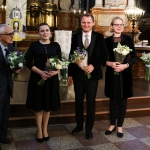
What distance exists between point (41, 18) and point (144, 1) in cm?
636

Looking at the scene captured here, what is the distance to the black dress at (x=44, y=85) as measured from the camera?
A: 3.46m

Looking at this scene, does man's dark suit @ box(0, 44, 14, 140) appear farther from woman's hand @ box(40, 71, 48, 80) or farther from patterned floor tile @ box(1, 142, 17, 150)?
woman's hand @ box(40, 71, 48, 80)

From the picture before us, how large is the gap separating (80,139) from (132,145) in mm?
705

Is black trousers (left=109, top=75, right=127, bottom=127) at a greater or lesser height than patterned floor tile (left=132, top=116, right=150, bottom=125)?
greater

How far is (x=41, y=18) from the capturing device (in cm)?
1259

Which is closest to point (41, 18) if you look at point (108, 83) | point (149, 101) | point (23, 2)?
point (23, 2)

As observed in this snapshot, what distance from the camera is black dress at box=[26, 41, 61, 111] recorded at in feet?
11.4

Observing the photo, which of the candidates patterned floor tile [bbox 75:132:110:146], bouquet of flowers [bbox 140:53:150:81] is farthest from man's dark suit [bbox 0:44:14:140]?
bouquet of flowers [bbox 140:53:150:81]

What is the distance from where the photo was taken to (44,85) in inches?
138

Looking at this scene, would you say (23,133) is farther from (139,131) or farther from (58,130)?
(139,131)

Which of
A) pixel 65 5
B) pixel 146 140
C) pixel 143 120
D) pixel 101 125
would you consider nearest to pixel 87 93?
pixel 101 125

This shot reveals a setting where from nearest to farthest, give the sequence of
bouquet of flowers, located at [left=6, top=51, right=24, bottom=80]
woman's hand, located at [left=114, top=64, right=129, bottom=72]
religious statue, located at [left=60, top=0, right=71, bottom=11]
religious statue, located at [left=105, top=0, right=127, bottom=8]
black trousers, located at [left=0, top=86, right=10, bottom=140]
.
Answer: bouquet of flowers, located at [left=6, top=51, right=24, bottom=80]
black trousers, located at [left=0, top=86, right=10, bottom=140]
woman's hand, located at [left=114, top=64, right=129, bottom=72]
religious statue, located at [left=105, top=0, right=127, bottom=8]
religious statue, located at [left=60, top=0, right=71, bottom=11]

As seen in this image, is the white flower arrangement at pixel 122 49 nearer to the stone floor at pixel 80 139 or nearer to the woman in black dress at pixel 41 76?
the woman in black dress at pixel 41 76

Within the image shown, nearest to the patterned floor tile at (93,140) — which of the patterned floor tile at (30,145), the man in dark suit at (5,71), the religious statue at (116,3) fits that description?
the patterned floor tile at (30,145)
